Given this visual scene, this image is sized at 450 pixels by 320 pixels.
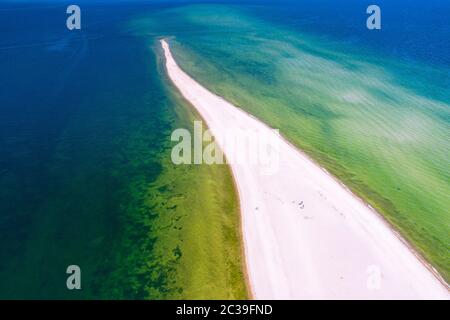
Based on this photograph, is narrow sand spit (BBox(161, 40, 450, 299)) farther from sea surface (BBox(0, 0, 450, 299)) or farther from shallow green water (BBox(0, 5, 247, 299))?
shallow green water (BBox(0, 5, 247, 299))

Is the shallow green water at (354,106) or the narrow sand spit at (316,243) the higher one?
the shallow green water at (354,106)

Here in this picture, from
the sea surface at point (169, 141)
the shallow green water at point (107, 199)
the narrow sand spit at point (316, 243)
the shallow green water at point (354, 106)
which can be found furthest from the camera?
the shallow green water at point (354, 106)

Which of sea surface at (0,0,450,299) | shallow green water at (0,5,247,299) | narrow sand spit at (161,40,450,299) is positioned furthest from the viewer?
sea surface at (0,0,450,299)

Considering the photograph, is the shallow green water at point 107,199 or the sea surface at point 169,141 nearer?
the shallow green water at point 107,199

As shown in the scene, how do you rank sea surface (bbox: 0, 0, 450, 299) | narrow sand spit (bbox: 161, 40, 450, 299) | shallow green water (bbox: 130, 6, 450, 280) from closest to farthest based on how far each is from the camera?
narrow sand spit (bbox: 161, 40, 450, 299) → sea surface (bbox: 0, 0, 450, 299) → shallow green water (bbox: 130, 6, 450, 280)

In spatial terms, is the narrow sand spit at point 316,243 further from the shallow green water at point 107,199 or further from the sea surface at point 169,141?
the shallow green water at point 107,199

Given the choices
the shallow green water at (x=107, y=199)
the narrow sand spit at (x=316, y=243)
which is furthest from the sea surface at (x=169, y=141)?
the narrow sand spit at (x=316, y=243)

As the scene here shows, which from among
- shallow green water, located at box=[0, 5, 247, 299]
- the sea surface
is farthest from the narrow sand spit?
shallow green water, located at box=[0, 5, 247, 299]

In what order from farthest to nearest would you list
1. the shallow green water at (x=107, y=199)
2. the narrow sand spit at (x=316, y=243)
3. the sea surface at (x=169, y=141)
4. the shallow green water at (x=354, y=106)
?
the shallow green water at (x=354, y=106) → the sea surface at (x=169, y=141) → the shallow green water at (x=107, y=199) → the narrow sand spit at (x=316, y=243)
